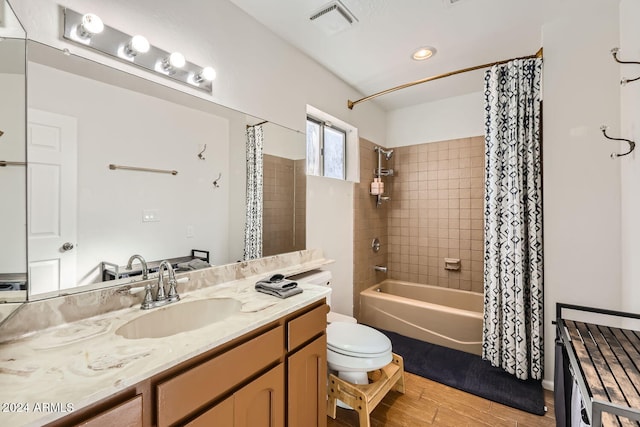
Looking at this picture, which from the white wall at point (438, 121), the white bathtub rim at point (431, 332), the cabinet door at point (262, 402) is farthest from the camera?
the white wall at point (438, 121)

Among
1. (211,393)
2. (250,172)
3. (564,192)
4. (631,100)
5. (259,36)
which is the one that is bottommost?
(211,393)

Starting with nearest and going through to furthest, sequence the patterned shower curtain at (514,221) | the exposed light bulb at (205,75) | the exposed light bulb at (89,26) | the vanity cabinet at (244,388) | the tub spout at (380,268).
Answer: the vanity cabinet at (244,388), the exposed light bulb at (89,26), the exposed light bulb at (205,75), the patterned shower curtain at (514,221), the tub spout at (380,268)

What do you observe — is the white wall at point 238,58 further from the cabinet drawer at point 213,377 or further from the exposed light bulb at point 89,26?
the cabinet drawer at point 213,377

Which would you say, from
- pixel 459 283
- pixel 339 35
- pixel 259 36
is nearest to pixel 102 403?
pixel 259 36

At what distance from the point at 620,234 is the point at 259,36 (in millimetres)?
2611

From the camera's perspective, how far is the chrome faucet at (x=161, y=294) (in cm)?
112

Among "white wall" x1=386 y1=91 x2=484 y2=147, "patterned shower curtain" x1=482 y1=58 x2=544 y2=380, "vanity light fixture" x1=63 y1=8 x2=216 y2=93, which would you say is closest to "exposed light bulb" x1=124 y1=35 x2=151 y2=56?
"vanity light fixture" x1=63 y1=8 x2=216 y2=93

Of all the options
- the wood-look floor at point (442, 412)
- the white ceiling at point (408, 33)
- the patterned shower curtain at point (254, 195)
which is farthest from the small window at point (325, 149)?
the wood-look floor at point (442, 412)

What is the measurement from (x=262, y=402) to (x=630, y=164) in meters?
2.24

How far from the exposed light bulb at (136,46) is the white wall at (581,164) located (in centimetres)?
246

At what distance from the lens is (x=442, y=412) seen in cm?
166

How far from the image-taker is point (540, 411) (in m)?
1.64

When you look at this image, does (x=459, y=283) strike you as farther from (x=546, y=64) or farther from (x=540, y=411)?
(x=546, y=64)

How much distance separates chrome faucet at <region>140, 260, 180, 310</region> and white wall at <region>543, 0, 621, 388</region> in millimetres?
2347
